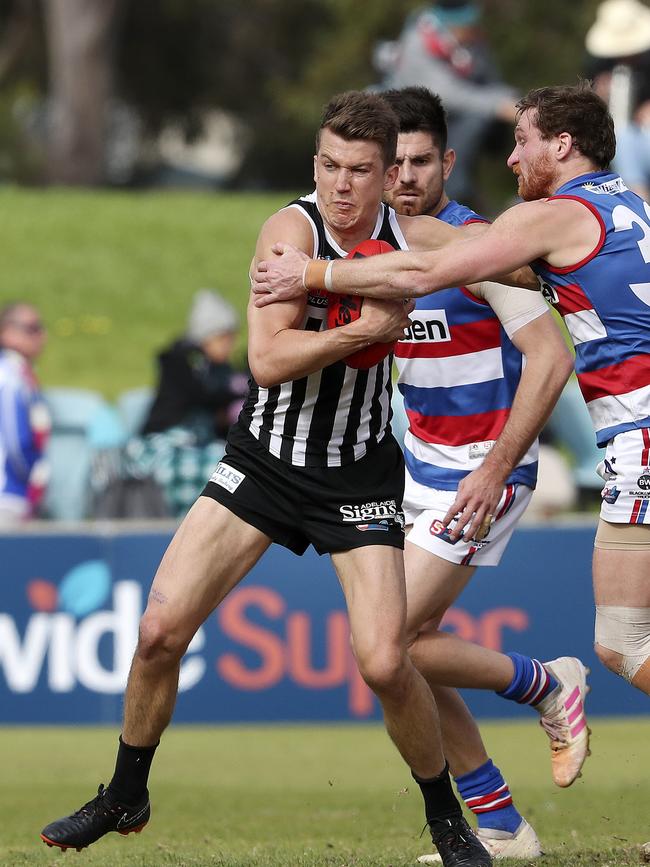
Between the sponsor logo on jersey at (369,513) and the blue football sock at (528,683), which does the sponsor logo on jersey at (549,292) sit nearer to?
the sponsor logo on jersey at (369,513)

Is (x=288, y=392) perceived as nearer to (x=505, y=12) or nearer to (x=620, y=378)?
(x=620, y=378)

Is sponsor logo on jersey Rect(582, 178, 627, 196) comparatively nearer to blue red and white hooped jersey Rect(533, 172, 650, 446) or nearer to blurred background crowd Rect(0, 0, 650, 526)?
blue red and white hooped jersey Rect(533, 172, 650, 446)

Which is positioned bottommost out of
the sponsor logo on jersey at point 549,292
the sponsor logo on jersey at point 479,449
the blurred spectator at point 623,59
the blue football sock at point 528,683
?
the blue football sock at point 528,683

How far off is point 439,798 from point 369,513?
3.61 feet

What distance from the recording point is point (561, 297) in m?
5.62

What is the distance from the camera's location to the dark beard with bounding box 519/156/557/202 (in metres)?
5.68

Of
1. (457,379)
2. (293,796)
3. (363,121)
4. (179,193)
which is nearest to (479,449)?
(457,379)

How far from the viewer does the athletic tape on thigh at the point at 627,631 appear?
566 centimetres

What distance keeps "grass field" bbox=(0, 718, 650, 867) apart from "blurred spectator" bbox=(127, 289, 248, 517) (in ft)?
6.71

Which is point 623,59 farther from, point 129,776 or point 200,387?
point 129,776

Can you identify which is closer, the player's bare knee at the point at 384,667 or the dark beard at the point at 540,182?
the player's bare knee at the point at 384,667

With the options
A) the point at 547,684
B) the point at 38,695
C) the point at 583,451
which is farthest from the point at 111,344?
the point at 547,684

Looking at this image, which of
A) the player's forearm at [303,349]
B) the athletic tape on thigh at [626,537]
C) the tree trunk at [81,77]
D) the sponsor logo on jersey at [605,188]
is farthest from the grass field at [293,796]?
the tree trunk at [81,77]

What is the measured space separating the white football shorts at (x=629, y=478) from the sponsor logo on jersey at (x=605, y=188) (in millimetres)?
878
